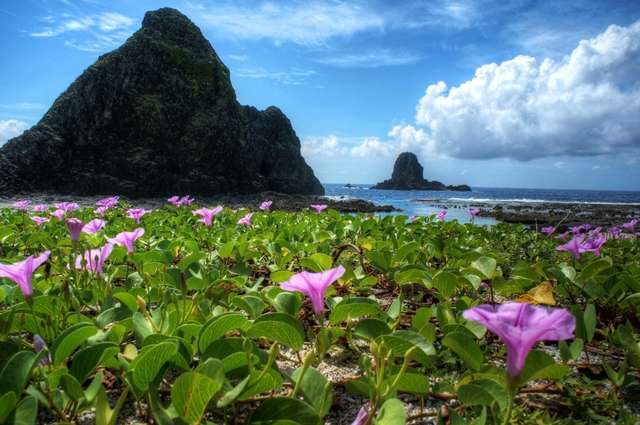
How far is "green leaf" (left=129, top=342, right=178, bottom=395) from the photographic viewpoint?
2.72ft

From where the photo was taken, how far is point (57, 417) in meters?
0.97

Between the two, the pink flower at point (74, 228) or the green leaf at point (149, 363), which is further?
the pink flower at point (74, 228)

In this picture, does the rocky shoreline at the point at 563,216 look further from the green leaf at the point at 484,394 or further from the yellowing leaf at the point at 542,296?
the green leaf at the point at 484,394

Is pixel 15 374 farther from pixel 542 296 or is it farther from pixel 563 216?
pixel 563 216

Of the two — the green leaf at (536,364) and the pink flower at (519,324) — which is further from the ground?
the pink flower at (519,324)

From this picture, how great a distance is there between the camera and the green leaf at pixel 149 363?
2.72 ft

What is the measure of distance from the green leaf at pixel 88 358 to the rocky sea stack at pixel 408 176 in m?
109

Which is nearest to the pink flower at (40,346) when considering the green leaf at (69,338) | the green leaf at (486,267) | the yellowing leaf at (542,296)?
the green leaf at (69,338)

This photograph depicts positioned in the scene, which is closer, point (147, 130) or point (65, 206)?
point (65, 206)

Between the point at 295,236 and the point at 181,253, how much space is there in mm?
870

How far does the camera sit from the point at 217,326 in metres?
1.02

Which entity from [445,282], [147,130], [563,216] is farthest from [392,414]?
[147,130]

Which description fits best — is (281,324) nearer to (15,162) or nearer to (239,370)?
(239,370)

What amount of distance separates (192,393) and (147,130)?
32.4m
